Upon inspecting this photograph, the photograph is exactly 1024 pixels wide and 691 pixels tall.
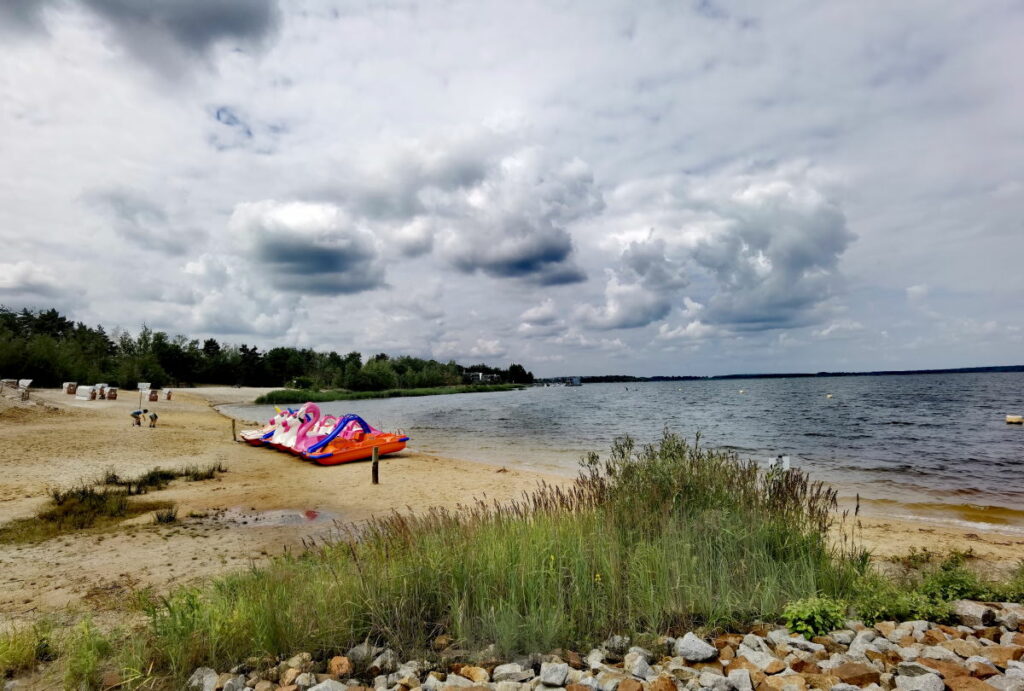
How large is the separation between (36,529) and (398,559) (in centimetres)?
974

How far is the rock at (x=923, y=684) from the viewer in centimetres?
353

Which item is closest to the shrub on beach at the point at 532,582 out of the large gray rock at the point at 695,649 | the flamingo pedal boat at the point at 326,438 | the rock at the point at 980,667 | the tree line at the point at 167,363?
the large gray rock at the point at 695,649

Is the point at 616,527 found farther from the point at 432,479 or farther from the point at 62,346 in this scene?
the point at 62,346

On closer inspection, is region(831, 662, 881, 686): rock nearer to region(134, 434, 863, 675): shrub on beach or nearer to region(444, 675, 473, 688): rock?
region(134, 434, 863, 675): shrub on beach

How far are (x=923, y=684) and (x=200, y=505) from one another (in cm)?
1459

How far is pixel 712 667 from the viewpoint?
4047 millimetres

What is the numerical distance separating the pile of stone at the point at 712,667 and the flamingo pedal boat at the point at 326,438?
16.7 metres

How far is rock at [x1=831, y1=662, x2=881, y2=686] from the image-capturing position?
12.1 ft

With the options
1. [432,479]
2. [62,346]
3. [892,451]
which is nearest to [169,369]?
[62,346]

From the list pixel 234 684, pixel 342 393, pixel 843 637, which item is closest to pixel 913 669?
pixel 843 637

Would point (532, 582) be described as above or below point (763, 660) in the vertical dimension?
above

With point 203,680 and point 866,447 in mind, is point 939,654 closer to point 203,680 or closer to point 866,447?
point 203,680

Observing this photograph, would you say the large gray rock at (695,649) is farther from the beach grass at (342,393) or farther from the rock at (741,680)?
the beach grass at (342,393)

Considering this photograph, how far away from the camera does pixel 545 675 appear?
154 inches
